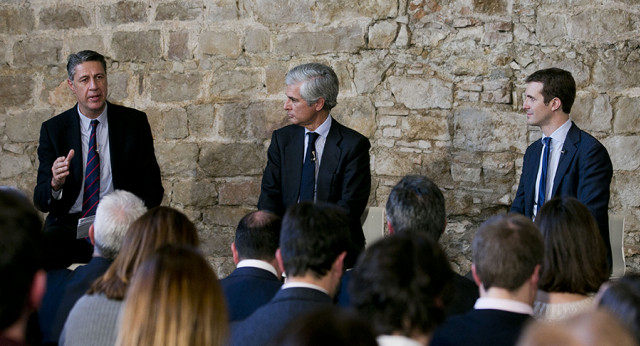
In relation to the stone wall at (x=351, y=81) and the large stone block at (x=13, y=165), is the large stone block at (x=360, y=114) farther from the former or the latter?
the large stone block at (x=13, y=165)

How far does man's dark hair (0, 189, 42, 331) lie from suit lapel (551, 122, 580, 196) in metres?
3.16

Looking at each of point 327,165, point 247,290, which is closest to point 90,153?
point 327,165

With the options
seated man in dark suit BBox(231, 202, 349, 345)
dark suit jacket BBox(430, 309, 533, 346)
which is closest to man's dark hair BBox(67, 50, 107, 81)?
seated man in dark suit BBox(231, 202, 349, 345)

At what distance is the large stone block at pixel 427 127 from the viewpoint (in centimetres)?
487

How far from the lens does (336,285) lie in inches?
92.9

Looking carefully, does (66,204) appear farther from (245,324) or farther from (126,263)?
(245,324)

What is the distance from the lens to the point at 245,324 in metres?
2.08

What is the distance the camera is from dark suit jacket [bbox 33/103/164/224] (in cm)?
428

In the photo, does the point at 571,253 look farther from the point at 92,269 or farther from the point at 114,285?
the point at 92,269

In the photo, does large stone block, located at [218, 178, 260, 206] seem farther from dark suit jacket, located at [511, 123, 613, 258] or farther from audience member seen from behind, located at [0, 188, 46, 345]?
audience member seen from behind, located at [0, 188, 46, 345]

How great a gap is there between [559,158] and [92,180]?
2.58m

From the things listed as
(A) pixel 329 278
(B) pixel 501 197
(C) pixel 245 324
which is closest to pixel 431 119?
(B) pixel 501 197

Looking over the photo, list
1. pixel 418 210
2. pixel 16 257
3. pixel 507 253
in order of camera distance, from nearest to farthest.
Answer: pixel 16 257, pixel 507 253, pixel 418 210

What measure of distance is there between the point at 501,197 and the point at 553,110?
2.80 feet
